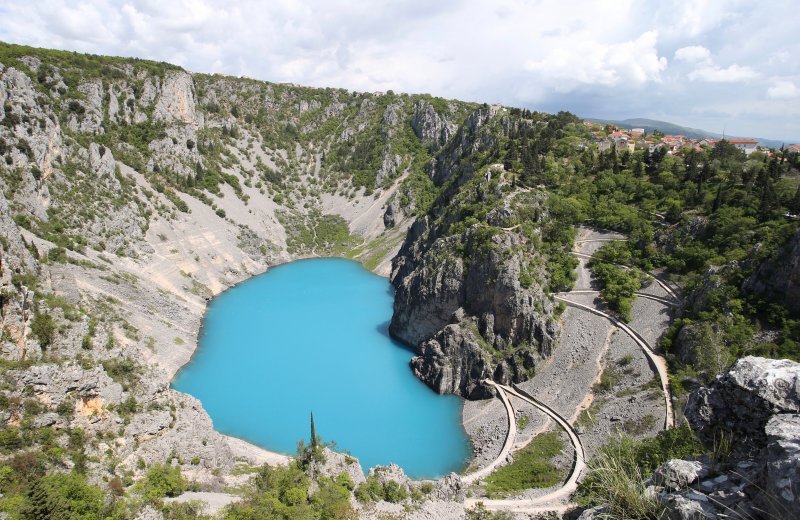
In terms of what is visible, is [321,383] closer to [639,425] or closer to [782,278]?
[639,425]

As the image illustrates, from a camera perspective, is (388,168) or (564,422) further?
(388,168)

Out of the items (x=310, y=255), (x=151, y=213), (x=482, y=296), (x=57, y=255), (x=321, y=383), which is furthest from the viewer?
(x=310, y=255)

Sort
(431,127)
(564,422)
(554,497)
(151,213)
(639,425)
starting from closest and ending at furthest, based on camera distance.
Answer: (554,497) < (639,425) < (564,422) < (151,213) < (431,127)

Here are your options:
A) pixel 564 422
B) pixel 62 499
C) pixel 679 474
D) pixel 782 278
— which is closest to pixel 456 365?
pixel 564 422

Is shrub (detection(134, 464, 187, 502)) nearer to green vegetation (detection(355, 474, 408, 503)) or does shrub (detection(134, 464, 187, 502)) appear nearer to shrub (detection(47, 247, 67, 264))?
green vegetation (detection(355, 474, 408, 503))

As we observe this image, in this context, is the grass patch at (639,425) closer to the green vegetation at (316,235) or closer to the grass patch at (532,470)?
the grass patch at (532,470)

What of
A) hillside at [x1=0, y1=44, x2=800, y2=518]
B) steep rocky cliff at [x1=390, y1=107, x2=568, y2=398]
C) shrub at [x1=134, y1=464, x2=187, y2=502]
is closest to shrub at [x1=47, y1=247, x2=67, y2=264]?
hillside at [x1=0, y1=44, x2=800, y2=518]

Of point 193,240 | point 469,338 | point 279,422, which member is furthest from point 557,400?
point 193,240
